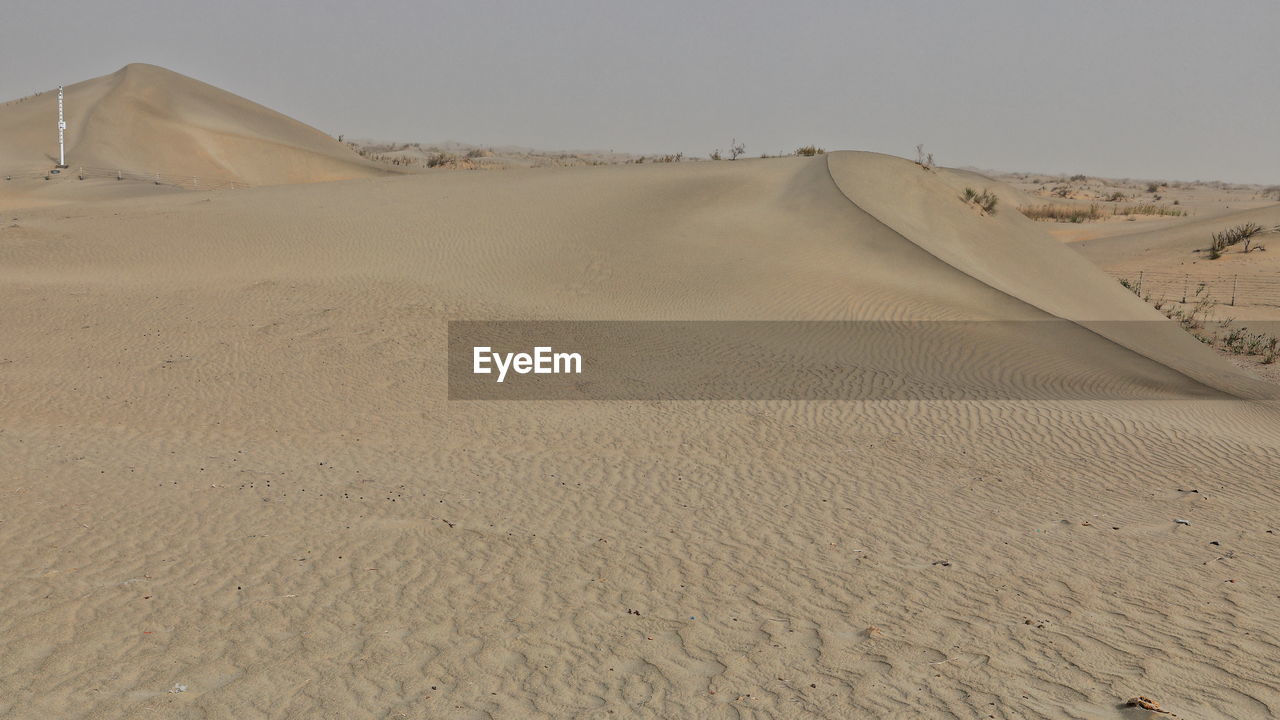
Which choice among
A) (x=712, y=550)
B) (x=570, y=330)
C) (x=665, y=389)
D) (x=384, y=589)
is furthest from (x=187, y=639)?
(x=570, y=330)

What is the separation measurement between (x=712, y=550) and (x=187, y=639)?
376cm

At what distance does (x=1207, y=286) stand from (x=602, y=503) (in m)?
24.8

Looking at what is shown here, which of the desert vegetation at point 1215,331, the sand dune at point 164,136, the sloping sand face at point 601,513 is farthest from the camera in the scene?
the sand dune at point 164,136

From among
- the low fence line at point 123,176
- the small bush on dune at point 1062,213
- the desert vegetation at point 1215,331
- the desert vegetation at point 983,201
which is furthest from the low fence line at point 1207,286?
the low fence line at point 123,176

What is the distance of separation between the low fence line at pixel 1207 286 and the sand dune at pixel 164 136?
1574 inches

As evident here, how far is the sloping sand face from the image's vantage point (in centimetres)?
538

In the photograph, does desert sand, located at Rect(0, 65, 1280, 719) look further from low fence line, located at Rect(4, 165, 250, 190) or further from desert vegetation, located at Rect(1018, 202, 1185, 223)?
desert vegetation, located at Rect(1018, 202, 1185, 223)

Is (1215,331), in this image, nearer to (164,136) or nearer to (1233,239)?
(1233,239)

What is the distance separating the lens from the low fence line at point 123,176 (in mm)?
40688

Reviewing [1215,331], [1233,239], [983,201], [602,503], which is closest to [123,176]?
[983,201]

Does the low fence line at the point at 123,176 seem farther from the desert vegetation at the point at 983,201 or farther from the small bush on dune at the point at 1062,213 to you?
the small bush on dune at the point at 1062,213

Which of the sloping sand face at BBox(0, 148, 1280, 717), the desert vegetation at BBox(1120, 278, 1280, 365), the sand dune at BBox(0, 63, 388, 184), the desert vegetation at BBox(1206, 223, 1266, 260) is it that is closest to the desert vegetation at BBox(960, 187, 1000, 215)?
the desert vegetation at BBox(1120, 278, 1280, 365)

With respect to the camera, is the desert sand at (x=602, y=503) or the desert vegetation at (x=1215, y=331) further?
the desert vegetation at (x=1215, y=331)

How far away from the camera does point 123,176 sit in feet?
138
